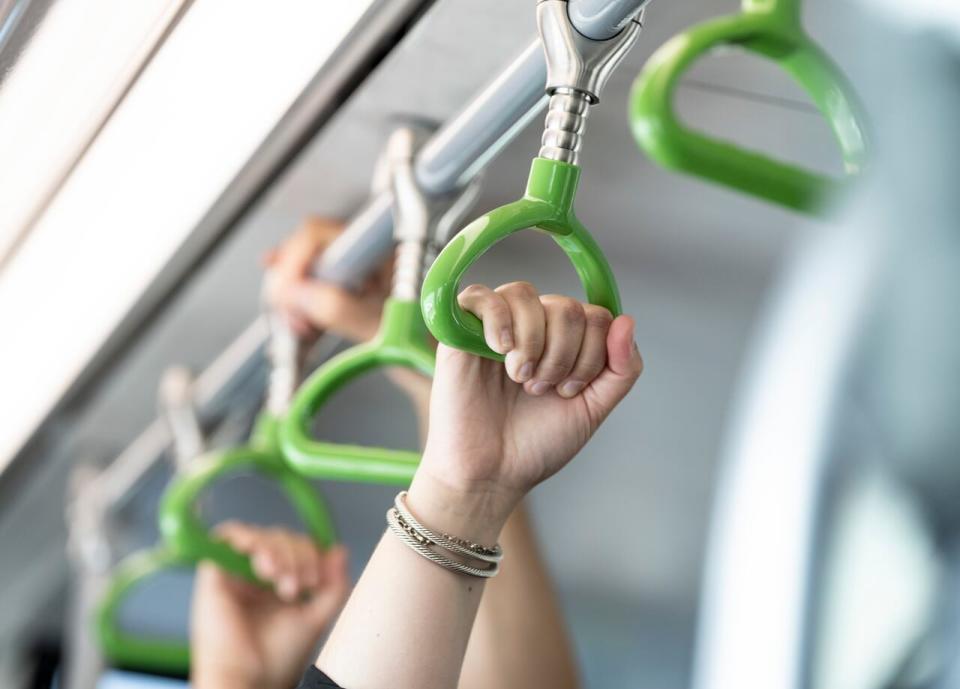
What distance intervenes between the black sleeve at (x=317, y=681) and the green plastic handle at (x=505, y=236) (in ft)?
0.76

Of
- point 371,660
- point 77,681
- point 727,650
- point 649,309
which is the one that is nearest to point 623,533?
point 649,309

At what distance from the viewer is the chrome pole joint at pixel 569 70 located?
0.60 meters

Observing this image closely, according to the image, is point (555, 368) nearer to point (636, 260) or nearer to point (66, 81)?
point (66, 81)

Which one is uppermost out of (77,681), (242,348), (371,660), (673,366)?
(673,366)

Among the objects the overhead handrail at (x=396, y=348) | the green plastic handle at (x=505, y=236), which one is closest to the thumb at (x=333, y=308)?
the overhead handrail at (x=396, y=348)

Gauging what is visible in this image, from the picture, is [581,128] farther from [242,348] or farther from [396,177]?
[242,348]

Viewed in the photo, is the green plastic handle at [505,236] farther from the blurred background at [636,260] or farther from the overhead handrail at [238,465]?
the overhead handrail at [238,465]

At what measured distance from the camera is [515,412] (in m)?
0.70

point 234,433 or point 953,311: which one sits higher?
point 953,311

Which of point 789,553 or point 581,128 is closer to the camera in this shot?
point 581,128

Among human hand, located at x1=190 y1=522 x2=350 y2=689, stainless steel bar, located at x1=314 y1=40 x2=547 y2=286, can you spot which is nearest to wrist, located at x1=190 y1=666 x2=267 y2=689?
human hand, located at x1=190 y1=522 x2=350 y2=689

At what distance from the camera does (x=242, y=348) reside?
1328mm

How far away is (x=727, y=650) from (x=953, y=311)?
1.62 feet

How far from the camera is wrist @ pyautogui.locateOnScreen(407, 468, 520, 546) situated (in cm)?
70
